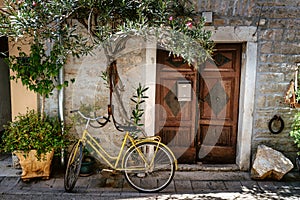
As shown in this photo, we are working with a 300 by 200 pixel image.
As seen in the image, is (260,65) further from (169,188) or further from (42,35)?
(42,35)

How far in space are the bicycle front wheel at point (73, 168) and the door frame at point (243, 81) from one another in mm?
1132

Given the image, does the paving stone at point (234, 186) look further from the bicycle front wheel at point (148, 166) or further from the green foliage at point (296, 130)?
the green foliage at point (296, 130)

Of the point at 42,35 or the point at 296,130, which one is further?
the point at 296,130

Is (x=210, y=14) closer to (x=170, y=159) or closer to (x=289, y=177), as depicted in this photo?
(x=170, y=159)

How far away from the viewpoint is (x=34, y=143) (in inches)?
184

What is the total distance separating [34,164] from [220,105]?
9.51 feet

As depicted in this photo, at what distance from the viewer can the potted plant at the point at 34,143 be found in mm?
4672

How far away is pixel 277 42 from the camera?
5008 mm

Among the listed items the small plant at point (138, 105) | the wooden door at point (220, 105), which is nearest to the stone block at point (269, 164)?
the wooden door at point (220, 105)

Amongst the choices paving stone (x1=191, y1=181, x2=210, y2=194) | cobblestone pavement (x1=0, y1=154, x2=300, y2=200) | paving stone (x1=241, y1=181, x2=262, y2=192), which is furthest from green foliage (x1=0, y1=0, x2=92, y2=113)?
paving stone (x1=241, y1=181, x2=262, y2=192)

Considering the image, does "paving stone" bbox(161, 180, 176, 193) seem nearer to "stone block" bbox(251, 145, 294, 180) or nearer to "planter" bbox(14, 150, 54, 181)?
"stone block" bbox(251, 145, 294, 180)

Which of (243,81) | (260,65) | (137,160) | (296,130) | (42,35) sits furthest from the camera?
(243,81)

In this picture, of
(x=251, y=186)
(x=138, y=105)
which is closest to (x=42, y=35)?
(x=138, y=105)

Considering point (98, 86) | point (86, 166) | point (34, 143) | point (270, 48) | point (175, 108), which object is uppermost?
point (270, 48)
